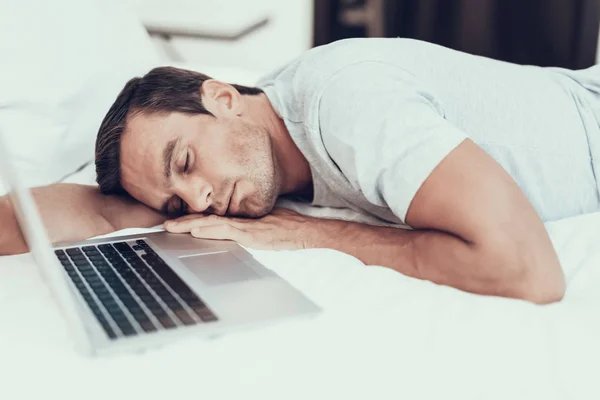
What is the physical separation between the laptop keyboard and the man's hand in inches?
4.4

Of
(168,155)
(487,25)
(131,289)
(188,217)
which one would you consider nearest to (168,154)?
(168,155)

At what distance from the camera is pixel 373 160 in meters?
0.93

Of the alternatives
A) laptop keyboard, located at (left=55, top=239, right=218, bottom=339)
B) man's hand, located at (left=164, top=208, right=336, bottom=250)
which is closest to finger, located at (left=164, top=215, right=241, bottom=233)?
man's hand, located at (left=164, top=208, right=336, bottom=250)

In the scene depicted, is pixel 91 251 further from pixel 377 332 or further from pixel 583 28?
pixel 583 28

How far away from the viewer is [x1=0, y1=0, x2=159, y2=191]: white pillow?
4.53 feet

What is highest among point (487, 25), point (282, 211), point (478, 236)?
point (487, 25)

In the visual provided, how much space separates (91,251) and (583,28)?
151cm

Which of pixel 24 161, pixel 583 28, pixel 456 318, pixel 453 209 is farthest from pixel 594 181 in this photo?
pixel 24 161

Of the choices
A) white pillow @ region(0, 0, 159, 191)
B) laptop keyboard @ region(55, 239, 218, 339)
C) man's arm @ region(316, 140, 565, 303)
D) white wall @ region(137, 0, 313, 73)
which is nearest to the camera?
laptop keyboard @ region(55, 239, 218, 339)

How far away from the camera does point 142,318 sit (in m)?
0.71

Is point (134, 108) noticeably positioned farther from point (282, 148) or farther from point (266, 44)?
point (266, 44)

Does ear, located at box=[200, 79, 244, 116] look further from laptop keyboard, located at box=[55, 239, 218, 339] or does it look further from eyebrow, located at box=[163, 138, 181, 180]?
laptop keyboard, located at box=[55, 239, 218, 339]

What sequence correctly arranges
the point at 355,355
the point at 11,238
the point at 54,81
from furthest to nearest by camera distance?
the point at 54,81 < the point at 11,238 < the point at 355,355

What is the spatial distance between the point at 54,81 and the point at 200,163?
0.54 meters
